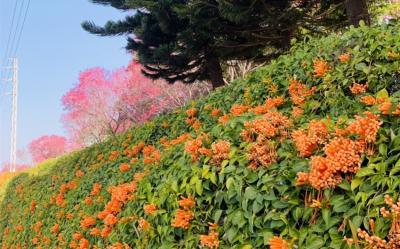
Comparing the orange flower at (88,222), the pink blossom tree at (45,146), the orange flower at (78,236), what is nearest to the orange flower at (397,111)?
the orange flower at (88,222)

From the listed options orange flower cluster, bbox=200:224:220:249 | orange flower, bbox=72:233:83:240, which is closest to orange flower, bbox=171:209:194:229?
orange flower cluster, bbox=200:224:220:249

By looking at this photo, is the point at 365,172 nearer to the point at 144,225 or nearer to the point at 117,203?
the point at 144,225

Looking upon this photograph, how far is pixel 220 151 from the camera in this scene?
2.15 meters

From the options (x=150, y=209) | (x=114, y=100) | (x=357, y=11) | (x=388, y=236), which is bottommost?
(x=114, y=100)

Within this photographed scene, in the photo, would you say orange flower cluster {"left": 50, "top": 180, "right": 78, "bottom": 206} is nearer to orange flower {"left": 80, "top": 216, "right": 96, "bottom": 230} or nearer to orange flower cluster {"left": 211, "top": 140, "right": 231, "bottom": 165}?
orange flower {"left": 80, "top": 216, "right": 96, "bottom": 230}

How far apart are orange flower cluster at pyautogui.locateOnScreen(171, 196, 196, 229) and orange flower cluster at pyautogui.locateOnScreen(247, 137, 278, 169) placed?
358mm

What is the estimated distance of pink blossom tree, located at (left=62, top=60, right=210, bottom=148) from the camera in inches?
787

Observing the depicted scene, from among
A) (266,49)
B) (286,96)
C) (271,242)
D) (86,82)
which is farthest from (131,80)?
(271,242)

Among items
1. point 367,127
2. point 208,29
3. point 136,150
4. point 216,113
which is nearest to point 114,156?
point 136,150

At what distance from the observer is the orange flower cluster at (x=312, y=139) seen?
1.75 metres

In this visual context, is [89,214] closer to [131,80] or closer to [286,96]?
[286,96]

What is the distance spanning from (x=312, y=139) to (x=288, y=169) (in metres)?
0.17

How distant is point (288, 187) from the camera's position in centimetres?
174

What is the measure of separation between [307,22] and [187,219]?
21.5 ft
